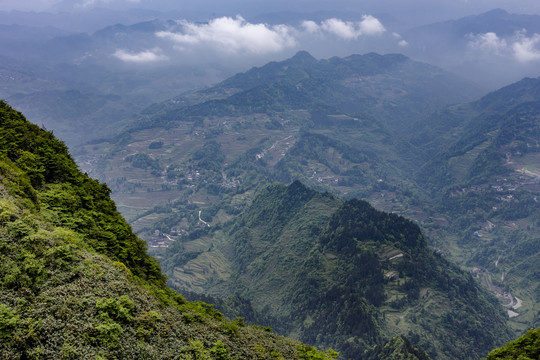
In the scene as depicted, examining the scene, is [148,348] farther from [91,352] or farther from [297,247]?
[297,247]

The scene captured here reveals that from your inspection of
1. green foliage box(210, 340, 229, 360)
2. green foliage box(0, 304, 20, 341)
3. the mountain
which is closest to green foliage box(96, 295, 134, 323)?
the mountain

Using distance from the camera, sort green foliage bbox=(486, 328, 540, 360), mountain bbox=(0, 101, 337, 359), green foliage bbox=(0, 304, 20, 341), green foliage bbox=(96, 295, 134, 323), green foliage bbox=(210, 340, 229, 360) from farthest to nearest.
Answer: green foliage bbox=(486, 328, 540, 360)
green foliage bbox=(210, 340, 229, 360)
green foliage bbox=(96, 295, 134, 323)
mountain bbox=(0, 101, 337, 359)
green foliage bbox=(0, 304, 20, 341)

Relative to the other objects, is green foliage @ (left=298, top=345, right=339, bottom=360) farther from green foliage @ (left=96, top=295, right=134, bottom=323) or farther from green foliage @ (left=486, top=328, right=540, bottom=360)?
green foliage @ (left=486, top=328, right=540, bottom=360)

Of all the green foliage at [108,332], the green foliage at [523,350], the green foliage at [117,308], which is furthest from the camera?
the green foliage at [523,350]

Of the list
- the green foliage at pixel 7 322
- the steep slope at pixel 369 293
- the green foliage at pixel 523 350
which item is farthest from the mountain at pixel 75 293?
the steep slope at pixel 369 293

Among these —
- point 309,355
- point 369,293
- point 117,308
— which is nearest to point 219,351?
point 117,308

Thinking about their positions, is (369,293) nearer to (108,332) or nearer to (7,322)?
(108,332)

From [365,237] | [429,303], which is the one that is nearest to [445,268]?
[429,303]

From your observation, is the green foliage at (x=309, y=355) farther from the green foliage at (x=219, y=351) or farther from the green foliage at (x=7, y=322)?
the green foliage at (x=7, y=322)
